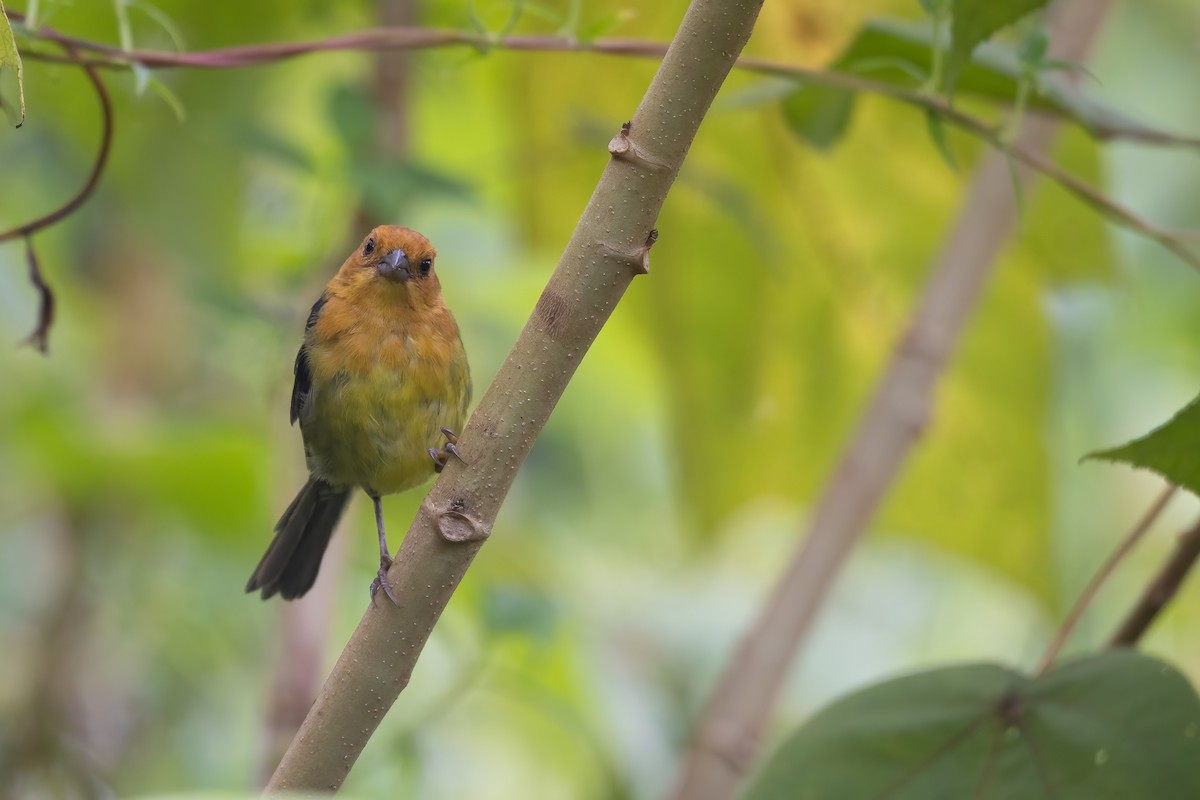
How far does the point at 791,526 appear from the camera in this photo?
18.4 feet

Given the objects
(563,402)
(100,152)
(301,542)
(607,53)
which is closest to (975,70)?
(607,53)

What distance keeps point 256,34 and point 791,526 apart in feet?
10.8

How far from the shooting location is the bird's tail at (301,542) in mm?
2811

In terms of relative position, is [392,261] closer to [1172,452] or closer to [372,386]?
[372,386]

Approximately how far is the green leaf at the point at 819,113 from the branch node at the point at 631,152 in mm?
888

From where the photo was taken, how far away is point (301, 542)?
2975 millimetres

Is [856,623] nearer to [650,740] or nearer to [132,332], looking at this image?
[650,740]

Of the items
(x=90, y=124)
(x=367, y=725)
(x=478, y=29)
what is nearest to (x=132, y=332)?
(x=90, y=124)

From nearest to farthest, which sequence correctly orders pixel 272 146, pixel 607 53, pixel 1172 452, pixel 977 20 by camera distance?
pixel 1172 452
pixel 977 20
pixel 607 53
pixel 272 146

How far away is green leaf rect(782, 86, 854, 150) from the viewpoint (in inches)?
83.0

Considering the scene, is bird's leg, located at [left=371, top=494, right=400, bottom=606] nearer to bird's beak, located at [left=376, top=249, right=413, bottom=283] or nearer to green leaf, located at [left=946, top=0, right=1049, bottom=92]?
bird's beak, located at [left=376, top=249, right=413, bottom=283]

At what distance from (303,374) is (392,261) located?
34 cm

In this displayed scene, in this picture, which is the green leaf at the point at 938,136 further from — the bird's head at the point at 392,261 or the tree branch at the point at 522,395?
the bird's head at the point at 392,261

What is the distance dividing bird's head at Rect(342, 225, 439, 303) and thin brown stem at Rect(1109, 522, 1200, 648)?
1669mm
